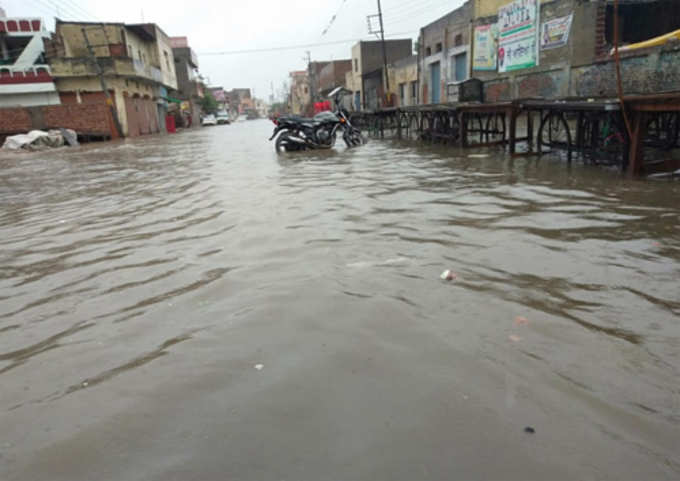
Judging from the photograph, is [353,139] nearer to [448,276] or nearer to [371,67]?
[448,276]

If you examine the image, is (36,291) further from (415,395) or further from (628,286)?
(628,286)

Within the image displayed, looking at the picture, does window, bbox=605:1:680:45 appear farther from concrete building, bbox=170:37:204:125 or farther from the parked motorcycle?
concrete building, bbox=170:37:204:125

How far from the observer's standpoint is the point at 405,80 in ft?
110

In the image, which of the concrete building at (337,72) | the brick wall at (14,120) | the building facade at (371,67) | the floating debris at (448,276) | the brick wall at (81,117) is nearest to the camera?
the floating debris at (448,276)

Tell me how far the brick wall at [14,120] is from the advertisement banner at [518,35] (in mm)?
22947

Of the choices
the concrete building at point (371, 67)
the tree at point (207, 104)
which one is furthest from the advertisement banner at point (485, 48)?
the tree at point (207, 104)

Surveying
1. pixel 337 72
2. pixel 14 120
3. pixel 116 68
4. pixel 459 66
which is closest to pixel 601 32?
pixel 459 66

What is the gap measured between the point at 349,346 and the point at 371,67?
46512 millimetres

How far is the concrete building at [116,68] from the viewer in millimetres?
28125

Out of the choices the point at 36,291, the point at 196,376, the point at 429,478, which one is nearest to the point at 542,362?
the point at 429,478

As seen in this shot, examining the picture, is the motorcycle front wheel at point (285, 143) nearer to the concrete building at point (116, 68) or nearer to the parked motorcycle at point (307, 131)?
the parked motorcycle at point (307, 131)

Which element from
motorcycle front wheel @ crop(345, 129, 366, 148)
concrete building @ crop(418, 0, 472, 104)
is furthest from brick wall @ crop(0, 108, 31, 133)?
concrete building @ crop(418, 0, 472, 104)

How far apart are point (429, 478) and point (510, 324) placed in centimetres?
121

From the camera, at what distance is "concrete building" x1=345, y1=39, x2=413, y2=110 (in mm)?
42281
